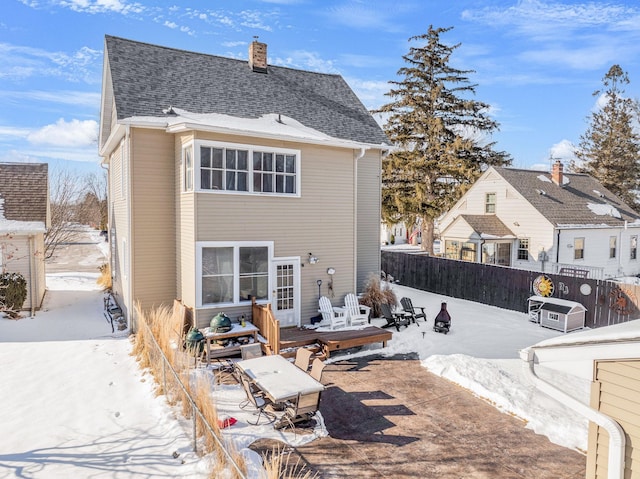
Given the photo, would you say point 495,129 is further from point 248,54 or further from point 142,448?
point 142,448

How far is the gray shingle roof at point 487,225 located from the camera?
2197cm

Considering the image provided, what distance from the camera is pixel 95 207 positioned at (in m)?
40.5

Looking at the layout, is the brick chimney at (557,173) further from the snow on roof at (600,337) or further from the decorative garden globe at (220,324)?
the snow on roof at (600,337)

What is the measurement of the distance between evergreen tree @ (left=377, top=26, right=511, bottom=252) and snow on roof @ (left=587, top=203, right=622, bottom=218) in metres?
6.12

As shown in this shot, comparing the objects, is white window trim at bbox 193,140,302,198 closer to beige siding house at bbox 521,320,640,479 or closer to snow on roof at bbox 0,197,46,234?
snow on roof at bbox 0,197,46,234

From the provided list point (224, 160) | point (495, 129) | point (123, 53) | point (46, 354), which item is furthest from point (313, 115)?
point (495, 129)

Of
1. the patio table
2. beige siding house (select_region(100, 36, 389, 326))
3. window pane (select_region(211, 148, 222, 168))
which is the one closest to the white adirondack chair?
beige siding house (select_region(100, 36, 389, 326))

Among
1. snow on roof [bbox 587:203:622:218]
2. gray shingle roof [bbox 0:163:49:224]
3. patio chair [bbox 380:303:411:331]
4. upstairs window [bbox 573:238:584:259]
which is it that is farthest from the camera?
snow on roof [bbox 587:203:622:218]

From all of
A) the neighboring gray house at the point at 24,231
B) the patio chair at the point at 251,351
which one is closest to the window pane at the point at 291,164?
the patio chair at the point at 251,351

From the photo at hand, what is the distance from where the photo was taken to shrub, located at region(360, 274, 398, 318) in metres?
13.5

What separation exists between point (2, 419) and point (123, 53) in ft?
36.7

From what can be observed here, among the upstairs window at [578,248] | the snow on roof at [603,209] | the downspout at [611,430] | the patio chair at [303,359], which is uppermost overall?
the snow on roof at [603,209]

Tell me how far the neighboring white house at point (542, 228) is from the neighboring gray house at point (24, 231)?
63.1 feet

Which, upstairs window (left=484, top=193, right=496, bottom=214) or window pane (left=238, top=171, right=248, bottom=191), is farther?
upstairs window (left=484, top=193, right=496, bottom=214)
